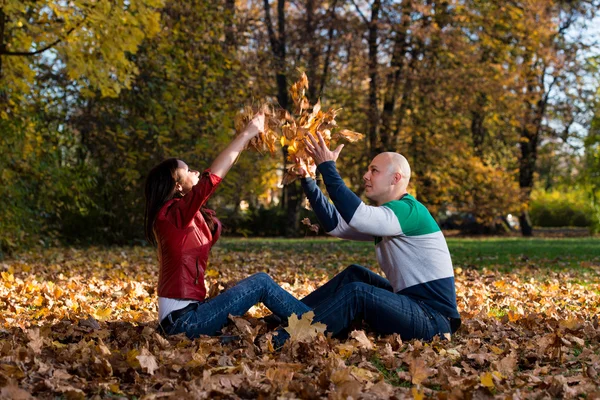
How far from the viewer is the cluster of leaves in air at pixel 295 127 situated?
4797mm

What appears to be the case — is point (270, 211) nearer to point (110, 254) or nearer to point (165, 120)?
point (165, 120)

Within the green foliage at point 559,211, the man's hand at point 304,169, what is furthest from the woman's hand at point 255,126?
the green foliage at point 559,211

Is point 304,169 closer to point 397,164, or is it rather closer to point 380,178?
point 380,178

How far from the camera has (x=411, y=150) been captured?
71.5 ft

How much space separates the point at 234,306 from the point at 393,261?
1.07m

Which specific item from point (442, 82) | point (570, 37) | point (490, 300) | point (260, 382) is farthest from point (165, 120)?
point (570, 37)

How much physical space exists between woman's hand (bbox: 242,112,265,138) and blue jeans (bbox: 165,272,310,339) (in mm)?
959

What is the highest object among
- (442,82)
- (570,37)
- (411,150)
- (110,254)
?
(570,37)

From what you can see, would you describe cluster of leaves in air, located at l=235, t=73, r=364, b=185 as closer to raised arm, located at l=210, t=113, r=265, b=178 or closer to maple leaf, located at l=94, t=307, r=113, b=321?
raised arm, located at l=210, t=113, r=265, b=178

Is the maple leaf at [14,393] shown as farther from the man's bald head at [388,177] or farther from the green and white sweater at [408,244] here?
the man's bald head at [388,177]

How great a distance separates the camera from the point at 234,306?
15.1ft

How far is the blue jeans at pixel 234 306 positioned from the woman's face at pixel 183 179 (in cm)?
75

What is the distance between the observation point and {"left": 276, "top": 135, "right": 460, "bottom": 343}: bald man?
175 inches

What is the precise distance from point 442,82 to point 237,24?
6.70 m
